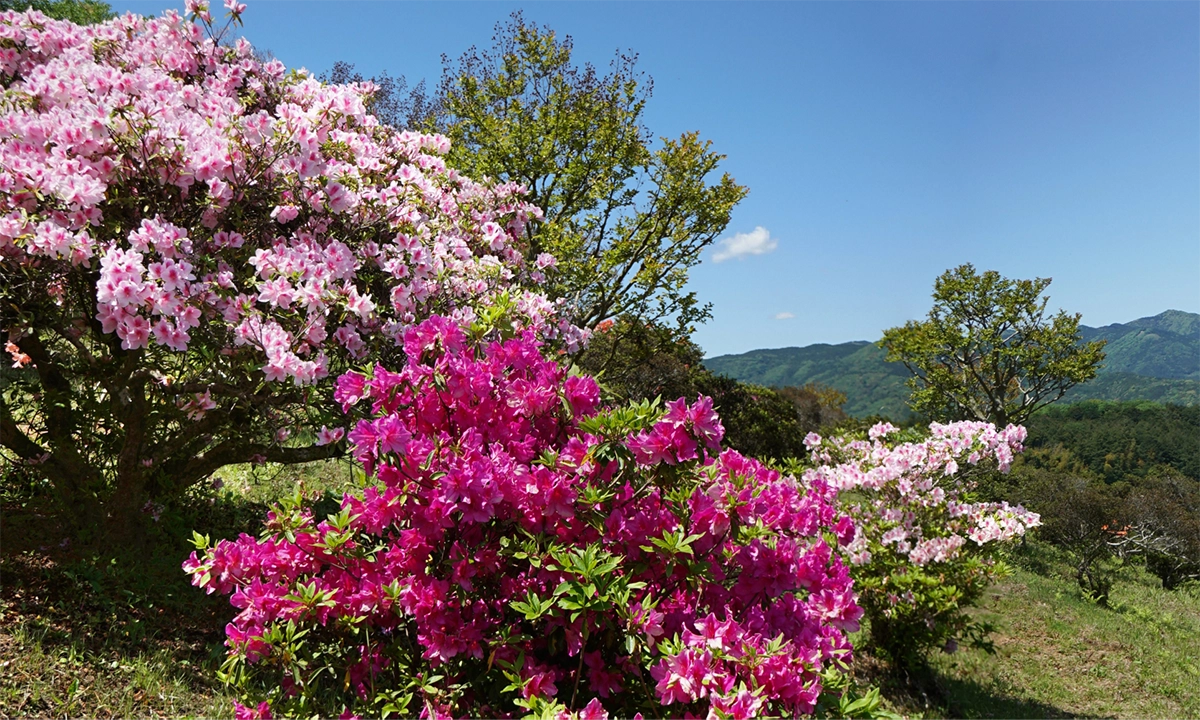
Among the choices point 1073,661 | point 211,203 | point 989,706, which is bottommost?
point 1073,661

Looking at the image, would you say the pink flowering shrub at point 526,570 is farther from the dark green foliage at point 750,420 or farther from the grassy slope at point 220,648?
the dark green foliage at point 750,420

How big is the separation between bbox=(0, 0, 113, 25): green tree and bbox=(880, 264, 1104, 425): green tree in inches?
815

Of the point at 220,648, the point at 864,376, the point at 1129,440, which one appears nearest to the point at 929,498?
the point at 220,648

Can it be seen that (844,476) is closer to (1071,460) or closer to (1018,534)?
(1018,534)

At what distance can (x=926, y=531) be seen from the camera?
20.2ft

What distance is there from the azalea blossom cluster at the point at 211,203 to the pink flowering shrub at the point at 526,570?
0.98 metres

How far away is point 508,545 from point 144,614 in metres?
2.81

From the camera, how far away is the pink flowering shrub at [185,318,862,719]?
196cm

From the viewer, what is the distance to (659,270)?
34.1 ft

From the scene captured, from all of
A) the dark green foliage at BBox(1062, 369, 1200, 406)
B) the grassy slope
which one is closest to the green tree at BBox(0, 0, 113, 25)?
the grassy slope

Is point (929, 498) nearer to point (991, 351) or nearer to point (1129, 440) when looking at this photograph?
point (991, 351)

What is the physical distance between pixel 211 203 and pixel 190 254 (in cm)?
26

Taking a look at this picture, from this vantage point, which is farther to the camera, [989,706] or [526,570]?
[989,706]

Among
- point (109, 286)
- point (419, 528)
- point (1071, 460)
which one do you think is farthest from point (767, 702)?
point (1071, 460)
